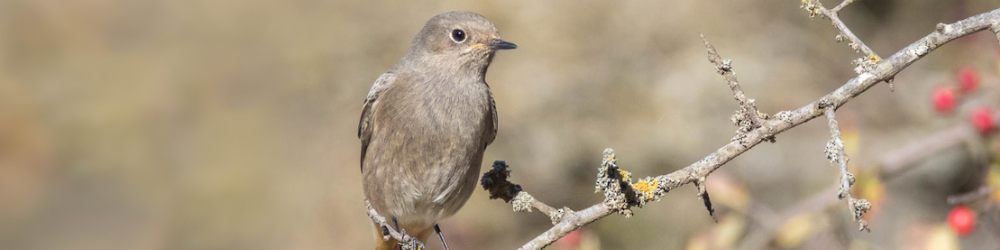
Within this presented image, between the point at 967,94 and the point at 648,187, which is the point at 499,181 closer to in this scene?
the point at 648,187

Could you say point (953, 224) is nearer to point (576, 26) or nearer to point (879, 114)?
point (879, 114)

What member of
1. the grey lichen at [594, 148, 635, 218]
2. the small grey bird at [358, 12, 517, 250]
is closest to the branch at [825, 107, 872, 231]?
the grey lichen at [594, 148, 635, 218]

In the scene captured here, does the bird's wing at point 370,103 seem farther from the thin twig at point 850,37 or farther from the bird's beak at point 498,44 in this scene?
the thin twig at point 850,37

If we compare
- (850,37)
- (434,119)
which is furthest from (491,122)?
(850,37)

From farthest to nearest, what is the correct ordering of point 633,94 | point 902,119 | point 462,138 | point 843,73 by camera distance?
point 633,94 < point 843,73 < point 902,119 < point 462,138

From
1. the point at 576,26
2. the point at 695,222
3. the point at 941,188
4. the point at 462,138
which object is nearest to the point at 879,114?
the point at 941,188

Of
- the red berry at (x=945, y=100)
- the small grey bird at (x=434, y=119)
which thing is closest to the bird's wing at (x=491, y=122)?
the small grey bird at (x=434, y=119)
